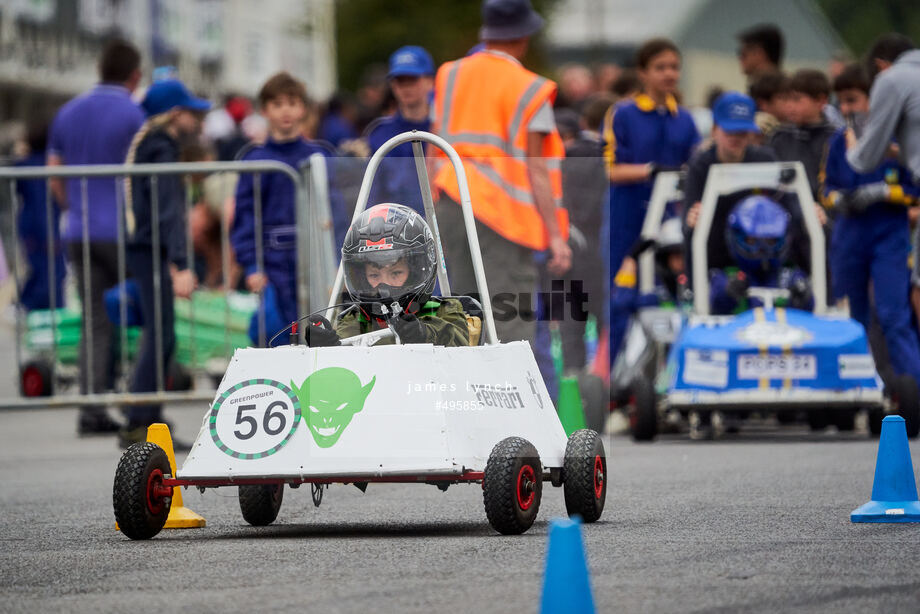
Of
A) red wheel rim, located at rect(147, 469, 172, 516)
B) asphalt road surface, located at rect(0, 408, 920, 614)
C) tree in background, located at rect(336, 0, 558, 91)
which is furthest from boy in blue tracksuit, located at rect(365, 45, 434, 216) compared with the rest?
tree in background, located at rect(336, 0, 558, 91)

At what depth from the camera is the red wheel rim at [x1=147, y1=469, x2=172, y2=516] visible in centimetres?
671

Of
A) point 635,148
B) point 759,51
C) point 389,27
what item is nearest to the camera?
point 635,148

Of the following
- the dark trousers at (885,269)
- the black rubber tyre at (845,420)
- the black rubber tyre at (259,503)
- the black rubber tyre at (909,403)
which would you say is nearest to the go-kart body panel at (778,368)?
the black rubber tyre at (909,403)

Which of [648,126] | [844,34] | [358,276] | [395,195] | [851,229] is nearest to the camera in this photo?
[358,276]

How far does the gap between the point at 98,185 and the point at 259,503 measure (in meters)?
5.43

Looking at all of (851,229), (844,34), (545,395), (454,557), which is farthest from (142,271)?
(844,34)

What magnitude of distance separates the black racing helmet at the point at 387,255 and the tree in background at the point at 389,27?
5589cm

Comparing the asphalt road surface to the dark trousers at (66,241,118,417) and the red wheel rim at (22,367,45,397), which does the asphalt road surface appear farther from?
the red wheel rim at (22,367,45,397)

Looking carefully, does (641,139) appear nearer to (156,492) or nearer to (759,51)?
(759,51)

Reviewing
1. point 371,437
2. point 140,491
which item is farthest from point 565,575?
point 140,491

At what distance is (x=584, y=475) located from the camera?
692 centimetres

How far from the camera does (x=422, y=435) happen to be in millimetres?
6633

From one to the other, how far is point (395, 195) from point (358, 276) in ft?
11.6

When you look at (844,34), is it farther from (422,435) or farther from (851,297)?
(422,435)
